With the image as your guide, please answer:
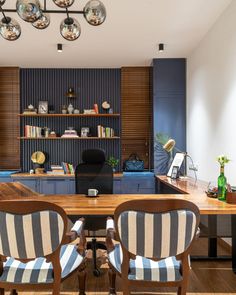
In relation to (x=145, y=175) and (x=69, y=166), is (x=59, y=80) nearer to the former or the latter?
(x=69, y=166)

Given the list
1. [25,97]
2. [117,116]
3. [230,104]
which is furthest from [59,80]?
[230,104]

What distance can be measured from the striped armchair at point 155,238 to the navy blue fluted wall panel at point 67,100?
4.30m

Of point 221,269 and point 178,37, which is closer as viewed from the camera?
point 221,269

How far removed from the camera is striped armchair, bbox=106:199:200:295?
1.73m

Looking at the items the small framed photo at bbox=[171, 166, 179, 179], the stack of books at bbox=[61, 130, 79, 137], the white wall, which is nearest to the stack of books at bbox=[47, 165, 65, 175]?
the stack of books at bbox=[61, 130, 79, 137]

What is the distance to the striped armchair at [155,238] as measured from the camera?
173cm

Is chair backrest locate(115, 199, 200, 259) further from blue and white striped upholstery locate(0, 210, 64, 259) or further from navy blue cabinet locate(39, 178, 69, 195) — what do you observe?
navy blue cabinet locate(39, 178, 69, 195)

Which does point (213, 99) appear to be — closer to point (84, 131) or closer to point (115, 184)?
point (115, 184)

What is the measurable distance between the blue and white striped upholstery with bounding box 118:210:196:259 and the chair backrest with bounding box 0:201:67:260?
0.36m

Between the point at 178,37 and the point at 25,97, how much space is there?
3.17 m

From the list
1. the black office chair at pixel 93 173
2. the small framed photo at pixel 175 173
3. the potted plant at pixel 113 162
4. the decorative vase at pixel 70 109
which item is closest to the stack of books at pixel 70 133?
the decorative vase at pixel 70 109

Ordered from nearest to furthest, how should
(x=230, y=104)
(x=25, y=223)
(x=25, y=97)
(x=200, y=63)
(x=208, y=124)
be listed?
(x=25, y=223)
(x=230, y=104)
(x=208, y=124)
(x=200, y=63)
(x=25, y=97)

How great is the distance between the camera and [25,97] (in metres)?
6.08

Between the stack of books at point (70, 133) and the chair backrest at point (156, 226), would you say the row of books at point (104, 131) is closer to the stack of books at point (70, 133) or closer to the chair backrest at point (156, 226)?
the stack of books at point (70, 133)
